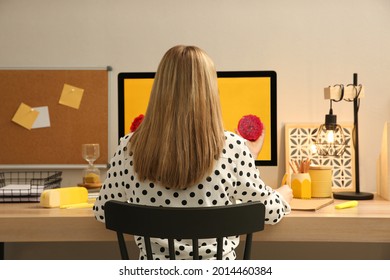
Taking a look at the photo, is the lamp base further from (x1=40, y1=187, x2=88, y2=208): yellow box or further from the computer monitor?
(x1=40, y1=187, x2=88, y2=208): yellow box

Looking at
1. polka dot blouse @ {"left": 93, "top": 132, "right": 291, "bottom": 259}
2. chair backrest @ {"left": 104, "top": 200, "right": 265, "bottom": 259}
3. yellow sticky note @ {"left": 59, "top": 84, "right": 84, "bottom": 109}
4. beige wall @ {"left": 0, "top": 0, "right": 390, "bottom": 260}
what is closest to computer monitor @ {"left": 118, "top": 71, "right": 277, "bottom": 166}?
beige wall @ {"left": 0, "top": 0, "right": 390, "bottom": 260}

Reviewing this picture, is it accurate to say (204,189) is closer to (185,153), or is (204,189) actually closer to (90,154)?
(185,153)

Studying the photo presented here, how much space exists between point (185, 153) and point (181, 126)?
7 cm

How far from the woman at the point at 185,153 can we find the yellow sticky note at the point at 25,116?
3.51 ft

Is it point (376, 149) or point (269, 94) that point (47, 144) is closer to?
point (269, 94)

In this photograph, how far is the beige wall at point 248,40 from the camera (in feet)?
7.96

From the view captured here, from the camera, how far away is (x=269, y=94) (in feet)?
7.97

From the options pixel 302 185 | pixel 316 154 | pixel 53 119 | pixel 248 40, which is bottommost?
pixel 302 185

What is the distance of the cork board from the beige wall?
0.06 metres

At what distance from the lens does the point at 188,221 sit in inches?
49.2

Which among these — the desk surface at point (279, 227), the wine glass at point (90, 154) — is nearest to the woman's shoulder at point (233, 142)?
the desk surface at point (279, 227)

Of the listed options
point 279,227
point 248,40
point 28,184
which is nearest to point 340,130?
point 248,40
